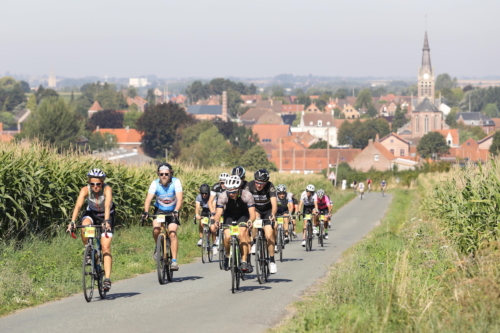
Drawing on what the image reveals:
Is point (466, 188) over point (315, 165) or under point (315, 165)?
over

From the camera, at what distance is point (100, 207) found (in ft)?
37.3

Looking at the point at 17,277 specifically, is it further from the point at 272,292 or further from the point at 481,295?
the point at 481,295

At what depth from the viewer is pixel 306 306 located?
10.5 m

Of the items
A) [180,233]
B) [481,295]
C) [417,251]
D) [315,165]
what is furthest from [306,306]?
[315,165]

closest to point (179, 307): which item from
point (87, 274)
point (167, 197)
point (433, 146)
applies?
point (87, 274)

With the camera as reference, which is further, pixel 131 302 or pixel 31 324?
pixel 131 302

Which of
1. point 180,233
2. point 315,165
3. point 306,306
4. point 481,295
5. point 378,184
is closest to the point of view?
point 481,295

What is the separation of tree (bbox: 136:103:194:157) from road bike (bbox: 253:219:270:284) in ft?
389

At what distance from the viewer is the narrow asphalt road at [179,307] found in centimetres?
945

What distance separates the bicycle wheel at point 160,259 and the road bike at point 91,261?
1308 mm

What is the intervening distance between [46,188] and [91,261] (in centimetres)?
784

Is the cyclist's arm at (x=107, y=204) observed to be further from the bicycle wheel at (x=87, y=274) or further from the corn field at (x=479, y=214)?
the corn field at (x=479, y=214)

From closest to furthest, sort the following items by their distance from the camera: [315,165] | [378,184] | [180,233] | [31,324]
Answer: [31,324] → [180,233] → [378,184] → [315,165]

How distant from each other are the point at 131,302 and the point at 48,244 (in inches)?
252
